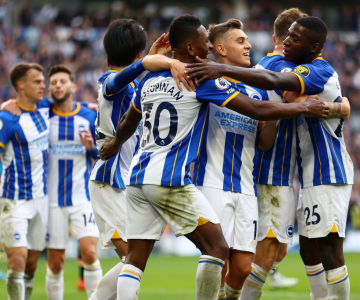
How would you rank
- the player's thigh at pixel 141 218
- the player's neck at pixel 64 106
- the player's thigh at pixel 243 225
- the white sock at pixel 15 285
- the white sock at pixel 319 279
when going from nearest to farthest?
the player's thigh at pixel 141 218 < the player's thigh at pixel 243 225 < the white sock at pixel 319 279 < the white sock at pixel 15 285 < the player's neck at pixel 64 106

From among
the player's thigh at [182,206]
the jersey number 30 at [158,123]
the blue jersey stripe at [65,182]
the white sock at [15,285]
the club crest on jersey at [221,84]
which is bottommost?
the white sock at [15,285]

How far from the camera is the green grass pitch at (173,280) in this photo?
861cm

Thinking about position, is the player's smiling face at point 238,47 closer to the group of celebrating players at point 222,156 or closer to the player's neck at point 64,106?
the group of celebrating players at point 222,156

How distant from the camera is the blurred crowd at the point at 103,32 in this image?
66.2 feet

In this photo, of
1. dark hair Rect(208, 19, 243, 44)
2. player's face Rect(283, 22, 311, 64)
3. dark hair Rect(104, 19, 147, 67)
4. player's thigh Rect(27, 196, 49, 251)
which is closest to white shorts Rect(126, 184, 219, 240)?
dark hair Rect(104, 19, 147, 67)

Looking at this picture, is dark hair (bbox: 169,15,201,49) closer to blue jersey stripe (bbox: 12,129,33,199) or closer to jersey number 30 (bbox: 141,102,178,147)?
jersey number 30 (bbox: 141,102,178,147)

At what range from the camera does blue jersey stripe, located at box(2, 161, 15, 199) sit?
6625mm

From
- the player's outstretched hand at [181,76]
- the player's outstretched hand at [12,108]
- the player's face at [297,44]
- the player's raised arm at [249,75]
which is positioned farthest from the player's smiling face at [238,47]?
the player's outstretched hand at [12,108]

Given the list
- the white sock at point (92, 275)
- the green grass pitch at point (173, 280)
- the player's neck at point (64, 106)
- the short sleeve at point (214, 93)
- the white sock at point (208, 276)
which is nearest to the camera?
the white sock at point (208, 276)

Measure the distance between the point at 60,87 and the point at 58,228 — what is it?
1.80m

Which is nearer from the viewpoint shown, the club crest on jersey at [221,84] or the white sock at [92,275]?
the club crest on jersey at [221,84]

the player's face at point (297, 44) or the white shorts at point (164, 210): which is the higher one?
the player's face at point (297, 44)

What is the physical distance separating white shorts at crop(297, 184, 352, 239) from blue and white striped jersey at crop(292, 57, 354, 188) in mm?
71

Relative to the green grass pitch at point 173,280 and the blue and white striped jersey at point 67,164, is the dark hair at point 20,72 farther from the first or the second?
the green grass pitch at point 173,280
